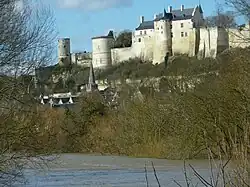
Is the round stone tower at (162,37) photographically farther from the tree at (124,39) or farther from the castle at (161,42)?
the tree at (124,39)

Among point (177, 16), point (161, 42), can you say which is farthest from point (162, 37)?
point (177, 16)

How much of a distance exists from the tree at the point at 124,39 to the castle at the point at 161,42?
33.5 inches

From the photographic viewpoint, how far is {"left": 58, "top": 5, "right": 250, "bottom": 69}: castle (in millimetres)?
65062

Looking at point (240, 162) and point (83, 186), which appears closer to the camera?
point (240, 162)

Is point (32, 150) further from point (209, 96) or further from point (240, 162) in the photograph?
point (240, 162)

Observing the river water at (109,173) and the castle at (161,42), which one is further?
the castle at (161,42)

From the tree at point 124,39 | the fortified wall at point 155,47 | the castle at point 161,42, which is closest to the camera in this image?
the fortified wall at point 155,47

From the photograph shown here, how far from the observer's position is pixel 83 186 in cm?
1348

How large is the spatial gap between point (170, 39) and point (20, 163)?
5906cm

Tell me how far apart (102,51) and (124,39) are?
4.17 meters

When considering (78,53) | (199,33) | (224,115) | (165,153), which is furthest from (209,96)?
(78,53)

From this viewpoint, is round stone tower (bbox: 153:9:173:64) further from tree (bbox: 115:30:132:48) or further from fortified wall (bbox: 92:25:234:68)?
tree (bbox: 115:30:132:48)

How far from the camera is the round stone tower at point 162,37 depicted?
6756cm

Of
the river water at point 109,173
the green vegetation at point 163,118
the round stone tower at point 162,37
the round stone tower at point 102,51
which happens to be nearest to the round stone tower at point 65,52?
the round stone tower at point 102,51
